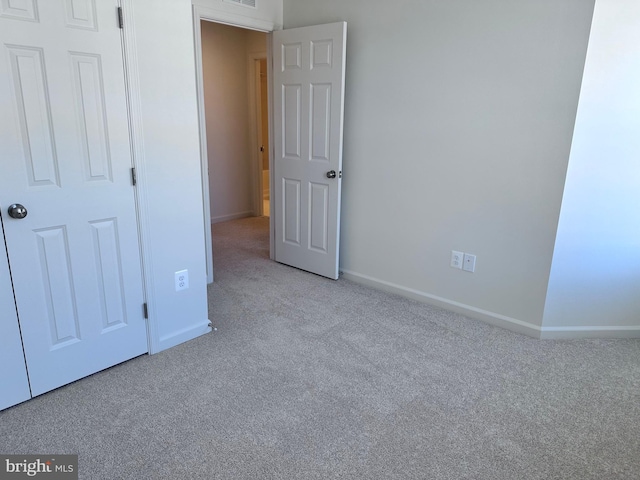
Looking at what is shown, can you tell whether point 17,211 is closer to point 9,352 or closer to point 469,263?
point 9,352

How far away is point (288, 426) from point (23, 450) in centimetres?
112

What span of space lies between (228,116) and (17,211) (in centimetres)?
399

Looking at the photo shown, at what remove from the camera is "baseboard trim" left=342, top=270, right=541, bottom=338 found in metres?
2.90

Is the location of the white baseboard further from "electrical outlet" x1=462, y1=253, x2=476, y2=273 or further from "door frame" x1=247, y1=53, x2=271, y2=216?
"door frame" x1=247, y1=53, x2=271, y2=216

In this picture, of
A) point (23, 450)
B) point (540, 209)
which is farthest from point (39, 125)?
point (540, 209)

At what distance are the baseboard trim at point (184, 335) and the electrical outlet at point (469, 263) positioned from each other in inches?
72.1

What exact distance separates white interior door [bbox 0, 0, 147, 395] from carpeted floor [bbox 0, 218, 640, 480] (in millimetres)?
286

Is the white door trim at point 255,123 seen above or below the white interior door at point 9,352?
above

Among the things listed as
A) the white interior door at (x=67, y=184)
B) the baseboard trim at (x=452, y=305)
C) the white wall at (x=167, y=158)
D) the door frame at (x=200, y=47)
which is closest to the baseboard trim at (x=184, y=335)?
the white wall at (x=167, y=158)

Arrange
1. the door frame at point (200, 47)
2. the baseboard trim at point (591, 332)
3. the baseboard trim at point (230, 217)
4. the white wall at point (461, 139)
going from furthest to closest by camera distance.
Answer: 1. the baseboard trim at point (230, 217)
2. the door frame at point (200, 47)
3. the baseboard trim at point (591, 332)
4. the white wall at point (461, 139)

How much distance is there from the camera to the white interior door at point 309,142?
3420 mm

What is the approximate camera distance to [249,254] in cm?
451

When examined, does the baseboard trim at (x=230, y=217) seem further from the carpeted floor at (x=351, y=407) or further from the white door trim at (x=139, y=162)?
the white door trim at (x=139, y=162)

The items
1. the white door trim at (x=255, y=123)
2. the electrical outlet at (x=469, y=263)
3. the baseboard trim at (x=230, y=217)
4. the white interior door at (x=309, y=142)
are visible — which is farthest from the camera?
the baseboard trim at (x=230, y=217)
